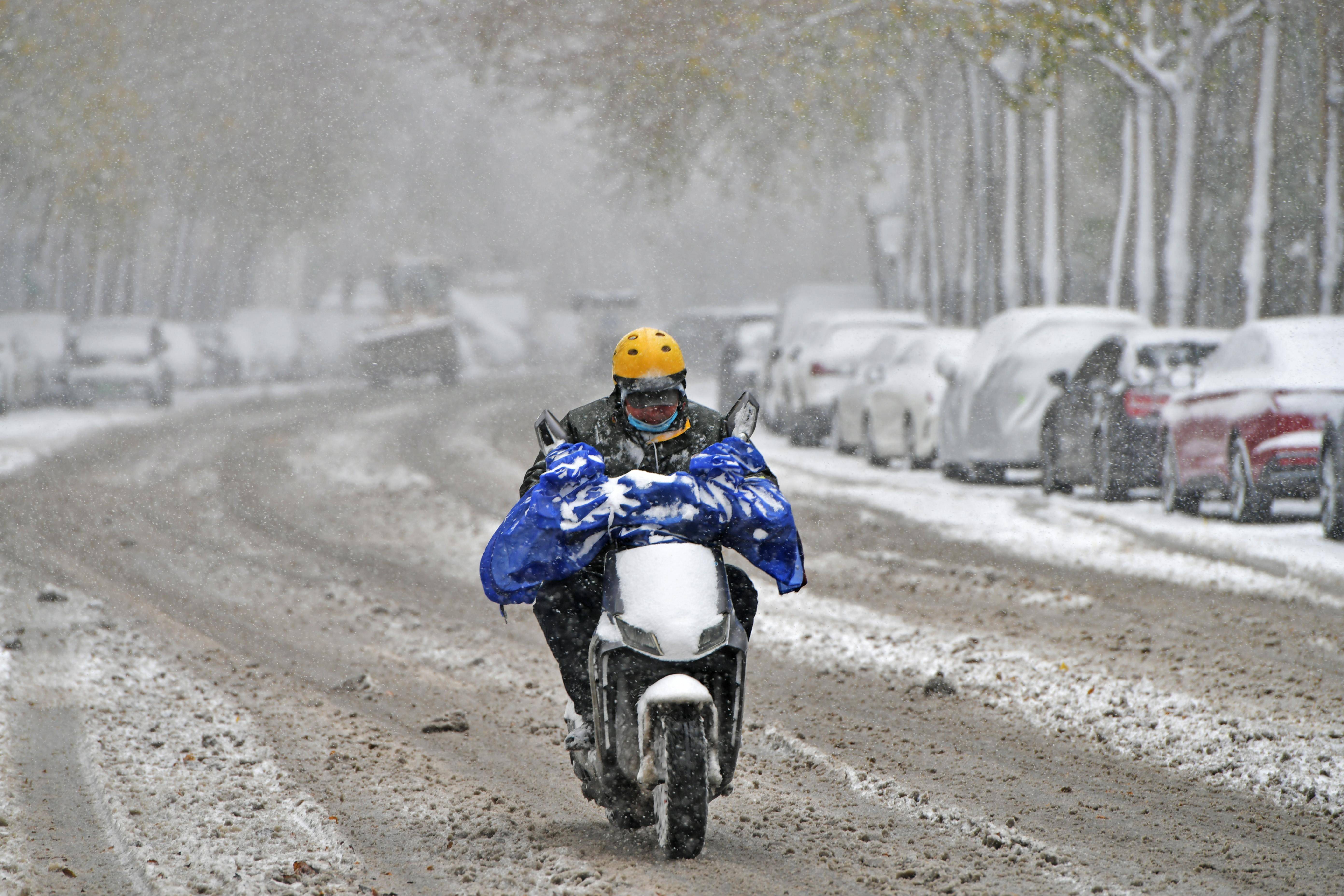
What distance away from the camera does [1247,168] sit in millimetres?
23047

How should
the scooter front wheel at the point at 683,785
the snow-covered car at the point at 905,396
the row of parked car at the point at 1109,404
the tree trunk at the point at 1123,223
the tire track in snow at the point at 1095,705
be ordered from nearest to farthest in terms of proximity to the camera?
the scooter front wheel at the point at 683,785
the tire track in snow at the point at 1095,705
the row of parked car at the point at 1109,404
the snow-covered car at the point at 905,396
the tree trunk at the point at 1123,223

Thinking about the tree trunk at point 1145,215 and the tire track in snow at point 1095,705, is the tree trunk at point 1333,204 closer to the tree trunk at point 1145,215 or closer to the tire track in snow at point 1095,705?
the tree trunk at point 1145,215

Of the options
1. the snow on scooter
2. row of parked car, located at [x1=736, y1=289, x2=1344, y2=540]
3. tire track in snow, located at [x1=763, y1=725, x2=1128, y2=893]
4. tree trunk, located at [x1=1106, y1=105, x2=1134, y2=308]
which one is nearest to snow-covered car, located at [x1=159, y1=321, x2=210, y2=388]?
row of parked car, located at [x1=736, y1=289, x2=1344, y2=540]

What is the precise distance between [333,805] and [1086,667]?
12.7ft

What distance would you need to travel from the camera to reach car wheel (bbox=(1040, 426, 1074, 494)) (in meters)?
16.2

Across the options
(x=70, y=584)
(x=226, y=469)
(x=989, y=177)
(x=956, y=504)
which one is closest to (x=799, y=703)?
(x=70, y=584)

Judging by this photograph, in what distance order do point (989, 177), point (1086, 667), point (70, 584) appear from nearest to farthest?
point (1086, 667)
point (70, 584)
point (989, 177)

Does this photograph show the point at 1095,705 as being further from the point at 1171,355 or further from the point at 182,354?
the point at 182,354

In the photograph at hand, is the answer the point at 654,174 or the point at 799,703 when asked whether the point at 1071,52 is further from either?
the point at 799,703

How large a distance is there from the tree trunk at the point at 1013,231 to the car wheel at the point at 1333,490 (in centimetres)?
1608

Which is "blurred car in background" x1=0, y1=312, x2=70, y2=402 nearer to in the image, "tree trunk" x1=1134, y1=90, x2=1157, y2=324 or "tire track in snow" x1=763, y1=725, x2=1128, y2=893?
"tree trunk" x1=1134, y1=90, x2=1157, y2=324

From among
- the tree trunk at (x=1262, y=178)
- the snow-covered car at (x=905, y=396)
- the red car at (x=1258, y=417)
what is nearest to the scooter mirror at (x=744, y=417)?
the red car at (x=1258, y=417)

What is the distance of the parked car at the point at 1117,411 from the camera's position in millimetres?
15344

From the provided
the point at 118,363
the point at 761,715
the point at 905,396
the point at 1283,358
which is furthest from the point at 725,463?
the point at 118,363
